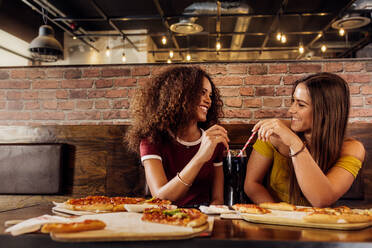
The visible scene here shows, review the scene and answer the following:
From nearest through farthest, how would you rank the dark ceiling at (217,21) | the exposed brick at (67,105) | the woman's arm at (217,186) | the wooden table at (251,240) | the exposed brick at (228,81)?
the wooden table at (251,240) → the woman's arm at (217,186) → the exposed brick at (228,81) → the exposed brick at (67,105) → the dark ceiling at (217,21)

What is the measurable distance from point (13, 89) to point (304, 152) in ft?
6.92

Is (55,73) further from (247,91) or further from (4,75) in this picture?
(247,91)

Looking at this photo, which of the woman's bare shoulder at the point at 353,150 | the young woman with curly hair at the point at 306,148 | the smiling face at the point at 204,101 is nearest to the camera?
the young woman with curly hair at the point at 306,148

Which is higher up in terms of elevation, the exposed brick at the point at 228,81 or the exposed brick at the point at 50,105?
the exposed brick at the point at 228,81

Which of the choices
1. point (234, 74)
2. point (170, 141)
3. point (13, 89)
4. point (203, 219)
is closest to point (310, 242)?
point (203, 219)

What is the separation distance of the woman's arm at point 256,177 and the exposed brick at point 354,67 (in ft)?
3.31

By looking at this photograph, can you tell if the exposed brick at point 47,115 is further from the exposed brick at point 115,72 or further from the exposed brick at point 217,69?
the exposed brick at point 217,69

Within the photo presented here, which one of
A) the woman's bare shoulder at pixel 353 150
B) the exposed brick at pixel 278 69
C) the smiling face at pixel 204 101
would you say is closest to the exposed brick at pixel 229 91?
the exposed brick at pixel 278 69

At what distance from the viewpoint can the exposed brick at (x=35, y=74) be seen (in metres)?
2.30

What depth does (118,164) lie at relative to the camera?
204 cm

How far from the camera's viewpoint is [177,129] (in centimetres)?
172

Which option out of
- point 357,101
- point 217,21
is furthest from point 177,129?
point 217,21

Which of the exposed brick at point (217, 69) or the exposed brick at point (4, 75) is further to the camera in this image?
the exposed brick at point (4, 75)

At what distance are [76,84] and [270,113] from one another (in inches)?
56.6
